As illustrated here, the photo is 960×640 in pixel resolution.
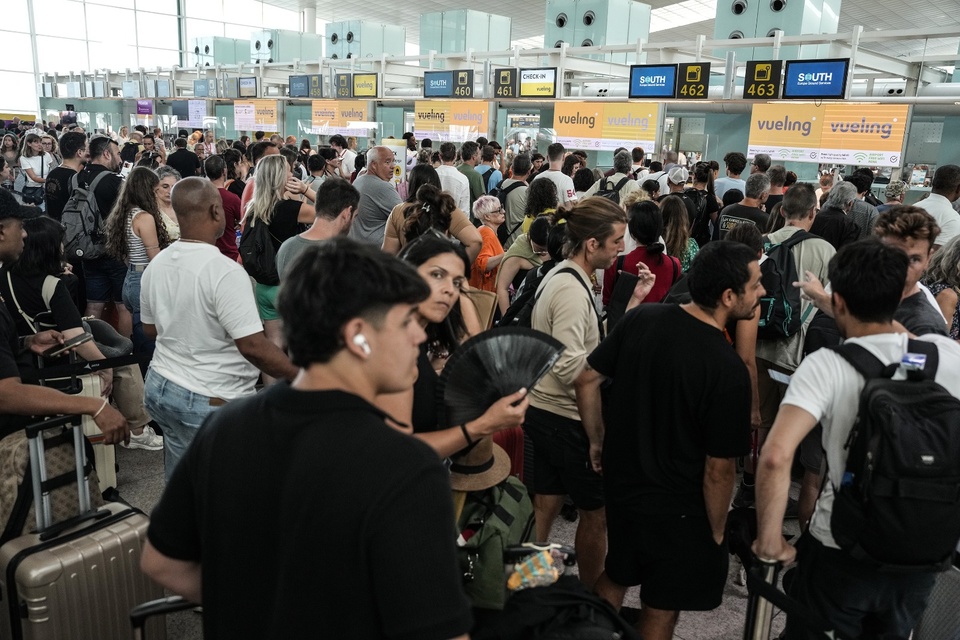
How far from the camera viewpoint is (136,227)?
4297 millimetres

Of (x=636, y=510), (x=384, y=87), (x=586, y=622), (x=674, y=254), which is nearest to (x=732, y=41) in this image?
Answer: (x=674, y=254)

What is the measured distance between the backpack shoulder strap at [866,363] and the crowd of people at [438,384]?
0.04 meters

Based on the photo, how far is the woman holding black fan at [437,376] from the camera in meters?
1.82

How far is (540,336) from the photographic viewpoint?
2014mm

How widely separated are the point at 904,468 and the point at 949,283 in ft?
6.08

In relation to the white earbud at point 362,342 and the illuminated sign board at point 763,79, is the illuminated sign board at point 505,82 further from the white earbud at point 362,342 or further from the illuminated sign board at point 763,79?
the white earbud at point 362,342

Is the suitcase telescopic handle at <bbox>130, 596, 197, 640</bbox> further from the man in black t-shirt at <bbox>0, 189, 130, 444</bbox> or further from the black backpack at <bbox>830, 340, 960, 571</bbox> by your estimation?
the black backpack at <bbox>830, 340, 960, 571</bbox>

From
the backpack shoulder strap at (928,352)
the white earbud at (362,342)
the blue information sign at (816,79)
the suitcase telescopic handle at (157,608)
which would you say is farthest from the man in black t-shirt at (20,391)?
the blue information sign at (816,79)

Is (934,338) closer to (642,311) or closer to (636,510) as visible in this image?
(642,311)

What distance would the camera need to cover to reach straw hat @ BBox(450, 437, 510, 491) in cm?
191

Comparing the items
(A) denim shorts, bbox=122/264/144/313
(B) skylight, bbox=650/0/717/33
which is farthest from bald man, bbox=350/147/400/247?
(B) skylight, bbox=650/0/717/33

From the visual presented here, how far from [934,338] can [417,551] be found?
1728 mm

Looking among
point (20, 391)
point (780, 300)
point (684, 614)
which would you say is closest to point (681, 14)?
point (780, 300)

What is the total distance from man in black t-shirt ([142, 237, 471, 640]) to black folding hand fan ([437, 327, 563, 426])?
29.8 inches
